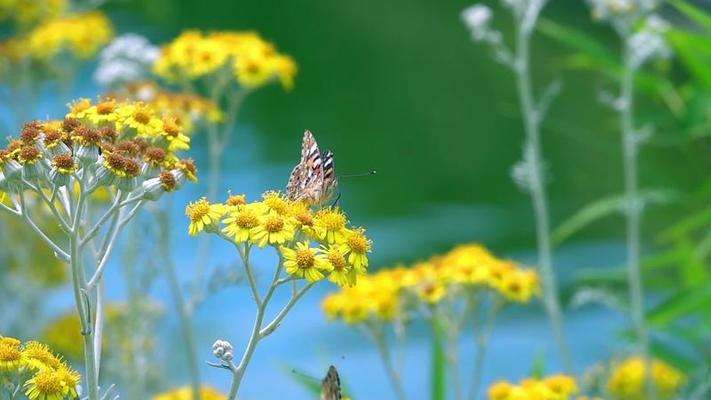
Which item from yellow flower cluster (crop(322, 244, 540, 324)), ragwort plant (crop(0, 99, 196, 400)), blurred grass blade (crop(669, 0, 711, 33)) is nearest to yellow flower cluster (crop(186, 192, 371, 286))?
ragwort plant (crop(0, 99, 196, 400))

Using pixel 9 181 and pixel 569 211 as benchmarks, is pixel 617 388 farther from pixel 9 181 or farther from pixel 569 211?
pixel 569 211

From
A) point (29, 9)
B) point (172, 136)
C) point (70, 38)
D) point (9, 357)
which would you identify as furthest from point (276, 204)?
point (29, 9)

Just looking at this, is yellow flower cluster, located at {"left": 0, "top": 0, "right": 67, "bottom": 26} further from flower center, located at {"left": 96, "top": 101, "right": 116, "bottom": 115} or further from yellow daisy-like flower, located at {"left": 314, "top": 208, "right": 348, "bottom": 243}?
yellow daisy-like flower, located at {"left": 314, "top": 208, "right": 348, "bottom": 243}

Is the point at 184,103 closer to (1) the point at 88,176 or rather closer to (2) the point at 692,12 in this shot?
(2) the point at 692,12

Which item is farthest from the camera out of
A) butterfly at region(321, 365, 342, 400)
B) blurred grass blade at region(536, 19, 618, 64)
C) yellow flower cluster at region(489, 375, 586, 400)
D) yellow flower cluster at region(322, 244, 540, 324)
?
blurred grass blade at region(536, 19, 618, 64)

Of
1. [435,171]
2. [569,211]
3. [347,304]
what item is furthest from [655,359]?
[435,171]

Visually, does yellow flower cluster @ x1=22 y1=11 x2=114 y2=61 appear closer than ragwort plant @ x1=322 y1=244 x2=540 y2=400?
No
